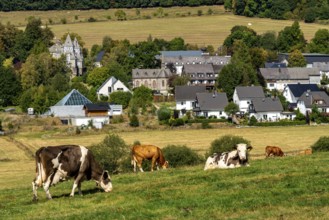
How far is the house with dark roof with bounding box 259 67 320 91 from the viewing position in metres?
95.2

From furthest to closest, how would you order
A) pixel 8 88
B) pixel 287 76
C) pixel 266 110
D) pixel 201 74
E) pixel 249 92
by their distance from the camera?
pixel 201 74, pixel 287 76, pixel 8 88, pixel 249 92, pixel 266 110

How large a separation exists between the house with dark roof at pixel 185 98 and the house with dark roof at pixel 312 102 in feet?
37.3

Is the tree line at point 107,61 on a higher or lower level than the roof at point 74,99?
higher

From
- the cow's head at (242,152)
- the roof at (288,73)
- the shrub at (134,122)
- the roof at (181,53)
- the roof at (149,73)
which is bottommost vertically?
the cow's head at (242,152)

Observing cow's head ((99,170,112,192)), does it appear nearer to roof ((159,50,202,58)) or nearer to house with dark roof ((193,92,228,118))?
house with dark roof ((193,92,228,118))

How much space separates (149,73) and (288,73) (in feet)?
58.3

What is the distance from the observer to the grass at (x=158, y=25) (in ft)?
438

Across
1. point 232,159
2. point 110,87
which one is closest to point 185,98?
point 110,87

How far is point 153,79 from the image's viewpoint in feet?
316

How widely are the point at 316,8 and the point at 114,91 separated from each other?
67.5 metres

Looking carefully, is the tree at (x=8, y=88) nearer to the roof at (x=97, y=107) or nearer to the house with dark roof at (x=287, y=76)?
the roof at (x=97, y=107)

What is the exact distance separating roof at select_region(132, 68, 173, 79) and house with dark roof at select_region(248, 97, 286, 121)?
21.1 m

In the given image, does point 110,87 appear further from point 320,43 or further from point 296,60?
point 320,43

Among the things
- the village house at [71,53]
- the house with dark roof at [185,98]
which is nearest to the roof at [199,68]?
the house with dark roof at [185,98]
